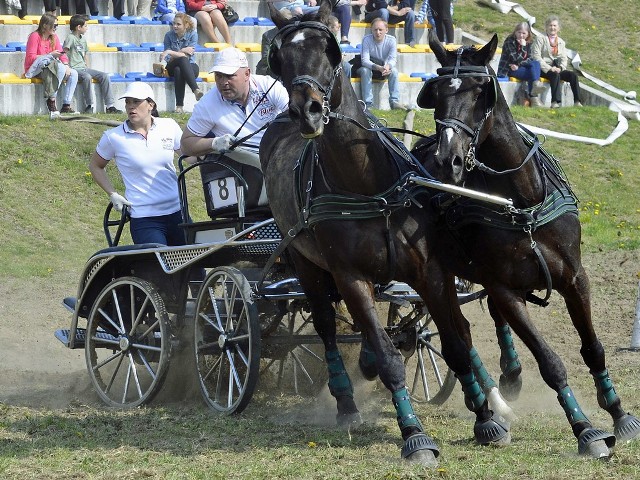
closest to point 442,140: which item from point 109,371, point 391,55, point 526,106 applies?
point 109,371

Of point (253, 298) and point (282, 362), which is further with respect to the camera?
point (282, 362)

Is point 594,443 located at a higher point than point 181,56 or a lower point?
lower

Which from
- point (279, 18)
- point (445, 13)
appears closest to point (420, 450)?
point (279, 18)

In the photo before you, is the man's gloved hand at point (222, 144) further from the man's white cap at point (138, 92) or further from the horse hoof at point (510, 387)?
the horse hoof at point (510, 387)

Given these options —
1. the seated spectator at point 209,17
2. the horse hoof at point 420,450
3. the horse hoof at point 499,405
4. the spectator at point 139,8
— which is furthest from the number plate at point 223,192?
the spectator at point 139,8

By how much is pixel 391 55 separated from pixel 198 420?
33.6 feet

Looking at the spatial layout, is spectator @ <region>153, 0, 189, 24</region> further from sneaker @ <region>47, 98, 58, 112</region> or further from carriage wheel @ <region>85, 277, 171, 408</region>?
carriage wheel @ <region>85, 277, 171, 408</region>

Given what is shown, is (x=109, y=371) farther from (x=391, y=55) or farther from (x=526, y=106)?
(x=526, y=106)

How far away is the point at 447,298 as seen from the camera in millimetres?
6035

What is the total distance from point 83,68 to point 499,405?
382 inches

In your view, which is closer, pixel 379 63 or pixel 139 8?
pixel 379 63

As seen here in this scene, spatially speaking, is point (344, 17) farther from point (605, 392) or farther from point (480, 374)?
point (605, 392)

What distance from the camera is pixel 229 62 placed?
7410mm

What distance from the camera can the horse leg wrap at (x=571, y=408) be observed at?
5594 millimetres
